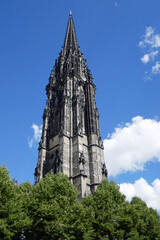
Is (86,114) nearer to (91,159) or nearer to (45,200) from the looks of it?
(91,159)

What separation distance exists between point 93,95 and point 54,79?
8739 millimetres

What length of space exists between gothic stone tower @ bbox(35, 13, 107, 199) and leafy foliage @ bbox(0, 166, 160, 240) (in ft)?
19.7

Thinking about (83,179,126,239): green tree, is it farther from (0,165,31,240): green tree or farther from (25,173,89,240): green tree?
(0,165,31,240): green tree

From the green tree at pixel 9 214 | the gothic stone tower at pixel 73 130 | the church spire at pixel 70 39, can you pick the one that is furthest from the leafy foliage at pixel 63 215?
the church spire at pixel 70 39

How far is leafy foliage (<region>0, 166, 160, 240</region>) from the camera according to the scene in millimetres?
13180

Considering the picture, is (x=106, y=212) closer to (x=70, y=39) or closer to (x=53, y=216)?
(x=53, y=216)

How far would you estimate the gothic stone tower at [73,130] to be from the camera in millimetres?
25828

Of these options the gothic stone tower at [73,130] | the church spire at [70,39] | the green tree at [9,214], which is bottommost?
the green tree at [9,214]

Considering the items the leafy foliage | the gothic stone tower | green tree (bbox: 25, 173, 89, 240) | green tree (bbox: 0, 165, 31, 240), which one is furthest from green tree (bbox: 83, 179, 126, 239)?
the gothic stone tower

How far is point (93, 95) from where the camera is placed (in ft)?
121

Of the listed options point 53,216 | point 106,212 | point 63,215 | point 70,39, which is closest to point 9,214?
point 53,216

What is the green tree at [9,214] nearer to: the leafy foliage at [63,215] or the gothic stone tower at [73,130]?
the leafy foliage at [63,215]

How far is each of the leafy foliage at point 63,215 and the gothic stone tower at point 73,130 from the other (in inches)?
236

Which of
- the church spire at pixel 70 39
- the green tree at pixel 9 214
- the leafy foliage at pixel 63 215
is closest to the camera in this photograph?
the green tree at pixel 9 214
